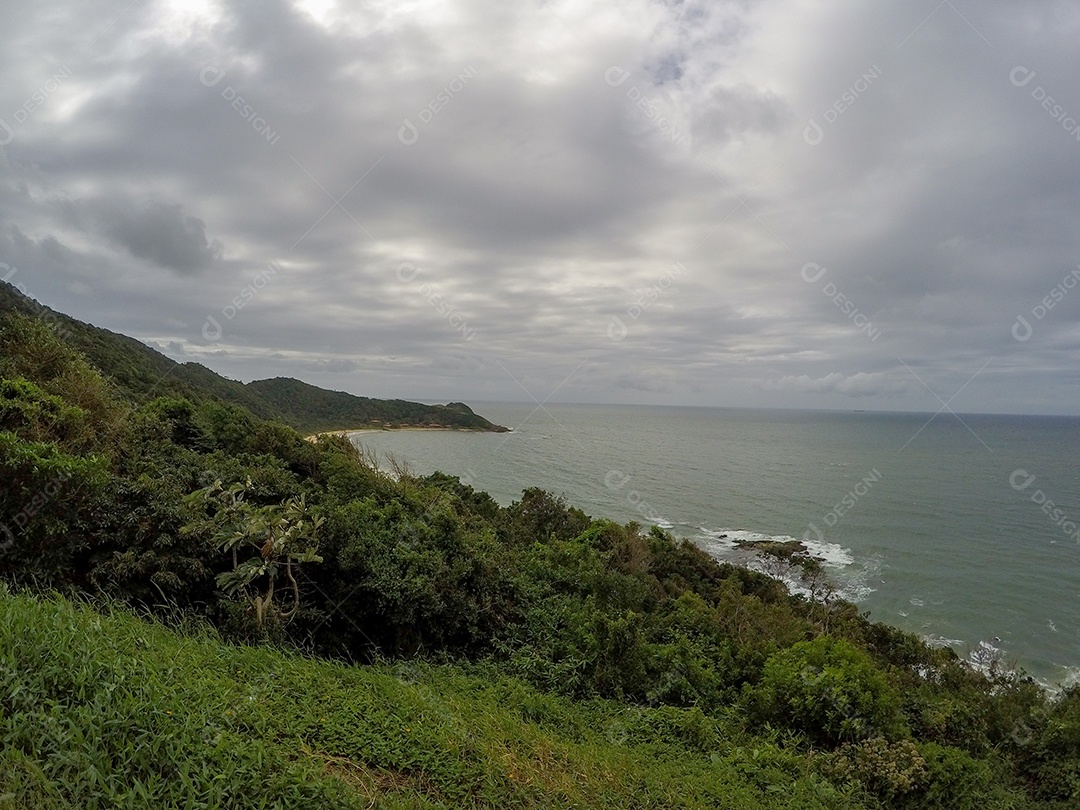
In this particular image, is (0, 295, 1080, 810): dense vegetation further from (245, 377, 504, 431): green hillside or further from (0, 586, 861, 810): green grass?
(245, 377, 504, 431): green hillside

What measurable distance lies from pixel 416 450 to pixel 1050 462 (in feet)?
257

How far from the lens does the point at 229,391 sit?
3731 centimetres

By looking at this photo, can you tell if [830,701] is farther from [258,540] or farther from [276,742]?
[258,540]

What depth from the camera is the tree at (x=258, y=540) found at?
6406 millimetres

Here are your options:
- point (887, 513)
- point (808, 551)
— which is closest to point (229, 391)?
point (808, 551)

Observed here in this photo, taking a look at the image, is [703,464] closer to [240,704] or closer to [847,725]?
[847,725]

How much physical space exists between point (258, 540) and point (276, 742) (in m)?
4.19

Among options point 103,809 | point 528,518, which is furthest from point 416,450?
point 103,809

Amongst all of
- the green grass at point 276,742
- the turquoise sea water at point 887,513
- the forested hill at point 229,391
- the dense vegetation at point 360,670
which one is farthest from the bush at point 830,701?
the forested hill at point 229,391

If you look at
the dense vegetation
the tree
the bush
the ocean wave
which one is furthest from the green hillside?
the bush

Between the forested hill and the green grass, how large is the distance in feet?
45.8

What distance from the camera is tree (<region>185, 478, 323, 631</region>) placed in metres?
6.41

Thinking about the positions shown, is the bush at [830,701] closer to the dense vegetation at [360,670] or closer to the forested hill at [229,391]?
the dense vegetation at [360,670]

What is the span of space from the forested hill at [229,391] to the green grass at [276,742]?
13.9m
